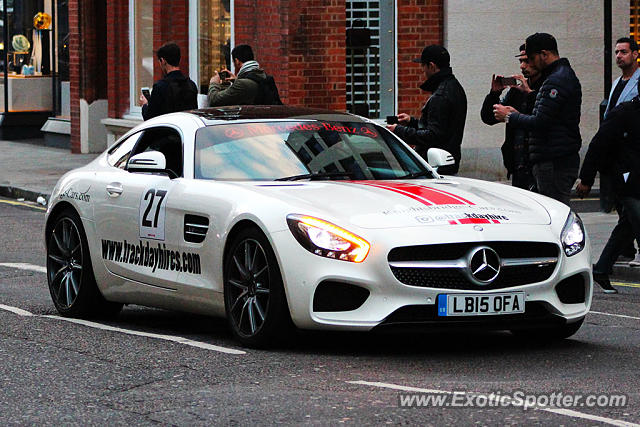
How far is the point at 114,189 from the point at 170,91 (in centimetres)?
453

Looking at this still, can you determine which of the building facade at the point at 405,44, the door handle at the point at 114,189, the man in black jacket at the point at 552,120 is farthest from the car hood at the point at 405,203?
the building facade at the point at 405,44

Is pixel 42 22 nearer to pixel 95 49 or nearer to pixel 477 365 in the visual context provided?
pixel 95 49

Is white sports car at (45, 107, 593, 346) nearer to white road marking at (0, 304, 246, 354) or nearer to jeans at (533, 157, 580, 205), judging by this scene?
white road marking at (0, 304, 246, 354)

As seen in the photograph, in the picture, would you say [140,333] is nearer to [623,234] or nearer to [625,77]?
[623,234]

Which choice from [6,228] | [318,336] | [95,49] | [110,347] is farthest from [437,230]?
[95,49]

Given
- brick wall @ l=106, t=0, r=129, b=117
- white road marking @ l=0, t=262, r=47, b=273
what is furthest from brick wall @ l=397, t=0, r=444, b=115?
white road marking @ l=0, t=262, r=47, b=273

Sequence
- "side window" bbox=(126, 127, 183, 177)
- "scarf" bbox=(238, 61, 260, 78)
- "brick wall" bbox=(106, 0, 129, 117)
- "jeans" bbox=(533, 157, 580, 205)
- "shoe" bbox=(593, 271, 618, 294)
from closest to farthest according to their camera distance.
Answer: "side window" bbox=(126, 127, 183, 177) → "jeans" bbox=(533, 157, 580, 205) → "shoe" bbox=(593, 271, 618, 294) → "scarf" bbox=(238, 61, 260, 78) → "brick wall" bbox=(106, 0, 129, 117)

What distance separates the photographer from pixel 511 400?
6.17 m

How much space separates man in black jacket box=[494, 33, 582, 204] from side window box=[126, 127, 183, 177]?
114 inches

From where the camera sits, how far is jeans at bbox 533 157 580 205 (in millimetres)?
10867

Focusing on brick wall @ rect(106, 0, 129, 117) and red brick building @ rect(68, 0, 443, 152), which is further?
brick wall @ rect(106, 0, 129, 117)

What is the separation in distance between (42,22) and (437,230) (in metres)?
24.5

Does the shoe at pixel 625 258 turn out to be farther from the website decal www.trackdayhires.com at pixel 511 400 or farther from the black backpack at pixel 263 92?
the website decal www.trackdayhires.com at pixel 511 400

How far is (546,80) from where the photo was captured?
10656 millimetres
